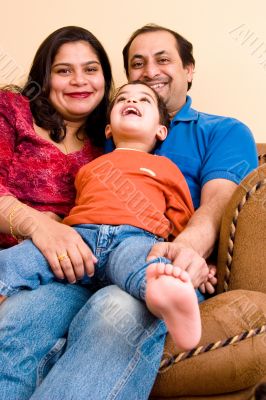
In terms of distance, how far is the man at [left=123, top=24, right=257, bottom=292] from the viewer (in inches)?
40.0

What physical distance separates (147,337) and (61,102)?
88 cm

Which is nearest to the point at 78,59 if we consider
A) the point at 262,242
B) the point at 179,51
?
the point at 179,51

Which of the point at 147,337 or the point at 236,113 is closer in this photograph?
the point at 147,337

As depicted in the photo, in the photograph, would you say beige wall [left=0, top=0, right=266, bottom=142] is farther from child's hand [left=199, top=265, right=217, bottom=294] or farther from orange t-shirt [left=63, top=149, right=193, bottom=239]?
child's hand [left=199, top=265, right=217, bottom=294]

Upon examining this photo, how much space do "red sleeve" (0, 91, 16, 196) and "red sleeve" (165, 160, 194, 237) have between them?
459mm

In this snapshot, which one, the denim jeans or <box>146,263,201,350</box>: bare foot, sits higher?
<box>146,263,201,350</box>: bare foot

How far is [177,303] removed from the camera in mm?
742

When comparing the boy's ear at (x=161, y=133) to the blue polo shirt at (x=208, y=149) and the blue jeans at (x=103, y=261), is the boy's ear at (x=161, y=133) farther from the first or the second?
the blue jeans at (x=103, y=261)

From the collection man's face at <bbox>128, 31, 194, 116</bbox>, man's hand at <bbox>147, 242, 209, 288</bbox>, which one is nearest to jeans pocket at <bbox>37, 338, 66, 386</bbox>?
man's hand at <bbox>147, 242, 209, 288</bbox>

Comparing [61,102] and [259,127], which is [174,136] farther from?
[259,127]

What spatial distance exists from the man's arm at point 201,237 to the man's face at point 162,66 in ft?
1.42

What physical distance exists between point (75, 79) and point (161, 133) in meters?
0.33

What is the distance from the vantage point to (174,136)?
135cm

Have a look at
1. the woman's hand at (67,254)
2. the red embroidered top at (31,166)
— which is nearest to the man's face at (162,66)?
the red embroidered top at (31,166)
